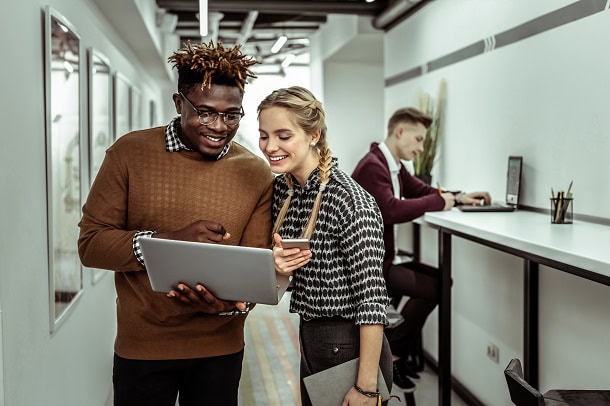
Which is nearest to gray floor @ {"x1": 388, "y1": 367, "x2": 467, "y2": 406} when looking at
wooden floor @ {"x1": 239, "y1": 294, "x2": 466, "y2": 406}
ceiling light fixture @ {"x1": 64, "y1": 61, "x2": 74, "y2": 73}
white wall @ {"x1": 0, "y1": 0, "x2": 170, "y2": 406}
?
wooden floor @ {"x1": 239, "y1": 294, "x2": 466, "y2": 406}

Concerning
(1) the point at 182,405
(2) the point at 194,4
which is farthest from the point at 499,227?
(2) the point at 194,4

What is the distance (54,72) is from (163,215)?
3.63ft

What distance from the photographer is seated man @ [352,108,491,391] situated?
3.22 metres

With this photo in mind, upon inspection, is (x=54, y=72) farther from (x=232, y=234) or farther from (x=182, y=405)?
(x=182, y=405)

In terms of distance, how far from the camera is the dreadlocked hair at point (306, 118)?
5.79 ft

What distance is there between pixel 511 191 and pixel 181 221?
81.5 inches

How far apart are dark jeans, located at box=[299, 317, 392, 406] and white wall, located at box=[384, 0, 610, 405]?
3.82 ft

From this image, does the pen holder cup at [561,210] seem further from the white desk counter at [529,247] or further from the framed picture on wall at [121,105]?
the framed picture on wall at [121,105]

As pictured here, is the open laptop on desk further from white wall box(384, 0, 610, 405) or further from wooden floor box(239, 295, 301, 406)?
wooden floor box(239, 295, 301, 406)

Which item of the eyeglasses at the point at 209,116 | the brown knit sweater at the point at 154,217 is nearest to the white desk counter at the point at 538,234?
the brown knit sweater at the point at 154,217

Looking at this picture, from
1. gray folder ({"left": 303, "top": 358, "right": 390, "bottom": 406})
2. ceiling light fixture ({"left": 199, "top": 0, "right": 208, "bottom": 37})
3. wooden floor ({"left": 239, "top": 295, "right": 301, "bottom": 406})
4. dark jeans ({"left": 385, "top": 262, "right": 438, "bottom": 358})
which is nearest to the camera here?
gray folder ({"left": 303, "top": 358, "right": 390, "bottom": 406})

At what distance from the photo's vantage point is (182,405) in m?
1.85

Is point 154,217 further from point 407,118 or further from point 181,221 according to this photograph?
point 407,118

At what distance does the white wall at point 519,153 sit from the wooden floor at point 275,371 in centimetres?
27
